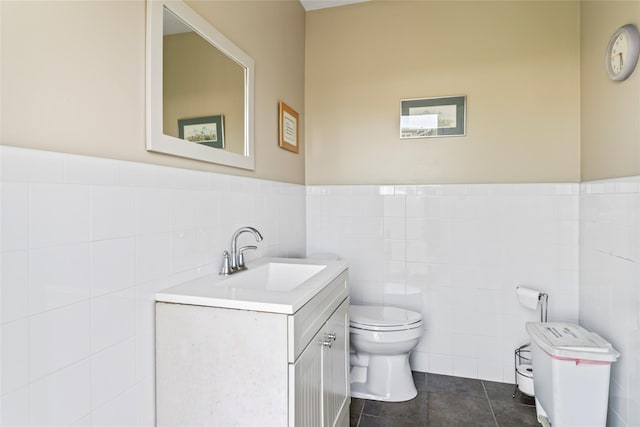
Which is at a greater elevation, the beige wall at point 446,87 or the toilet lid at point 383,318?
the beige wall at point 446,87

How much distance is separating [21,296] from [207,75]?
1041mm

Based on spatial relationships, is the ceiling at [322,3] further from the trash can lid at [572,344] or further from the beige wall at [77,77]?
the trash can lid at [572,344]

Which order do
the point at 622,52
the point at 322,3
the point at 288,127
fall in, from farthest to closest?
the point at 322,3
the point at 288,127
the point at 622,52

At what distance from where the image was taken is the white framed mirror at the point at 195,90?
1154 millimetres

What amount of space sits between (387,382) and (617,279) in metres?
1.30

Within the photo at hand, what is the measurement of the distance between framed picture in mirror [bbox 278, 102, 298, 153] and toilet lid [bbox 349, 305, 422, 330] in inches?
45.7

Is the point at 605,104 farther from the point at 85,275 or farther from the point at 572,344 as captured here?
the point at 85,275

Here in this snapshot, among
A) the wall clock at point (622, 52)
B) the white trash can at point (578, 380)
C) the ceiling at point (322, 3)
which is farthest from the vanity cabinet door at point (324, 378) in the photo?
the ceiling at point (322, 3)

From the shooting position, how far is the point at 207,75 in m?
1.45

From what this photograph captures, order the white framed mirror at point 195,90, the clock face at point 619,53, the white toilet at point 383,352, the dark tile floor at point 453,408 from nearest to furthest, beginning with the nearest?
1. the white framed mirror at point 195,90
2. the clock face at point 619,53
3. the dark tile floor at point 453,408
4. the white toilet at point 383,352

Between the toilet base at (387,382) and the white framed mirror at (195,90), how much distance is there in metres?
1.40

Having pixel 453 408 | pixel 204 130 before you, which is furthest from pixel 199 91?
pixel 453 408

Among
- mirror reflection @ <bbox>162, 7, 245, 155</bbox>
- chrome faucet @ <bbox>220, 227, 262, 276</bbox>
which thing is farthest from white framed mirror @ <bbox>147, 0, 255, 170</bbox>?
chrome faucet @ <bbox>220, 227, 262, 276</bbox>

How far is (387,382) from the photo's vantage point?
2.10 m
